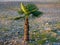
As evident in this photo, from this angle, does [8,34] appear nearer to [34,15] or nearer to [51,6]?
[34,15]

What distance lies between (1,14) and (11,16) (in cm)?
27

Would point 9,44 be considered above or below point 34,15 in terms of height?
below

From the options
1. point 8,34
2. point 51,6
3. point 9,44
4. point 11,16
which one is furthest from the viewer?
point 51,6

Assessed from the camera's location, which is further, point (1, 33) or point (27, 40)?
point (1, 33)

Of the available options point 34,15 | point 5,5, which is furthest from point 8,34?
point 5,5

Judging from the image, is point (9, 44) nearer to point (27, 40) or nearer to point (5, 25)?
point (27, 40)

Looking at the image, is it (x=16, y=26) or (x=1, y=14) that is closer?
(x=16, y=26)

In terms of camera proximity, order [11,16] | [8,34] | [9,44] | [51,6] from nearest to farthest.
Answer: [9,44]
[8,34]
[11,16]
[51,6]

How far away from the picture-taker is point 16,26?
4.00 meters

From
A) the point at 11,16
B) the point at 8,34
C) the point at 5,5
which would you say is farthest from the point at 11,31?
the point at 5,5

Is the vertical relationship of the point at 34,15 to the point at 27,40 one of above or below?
above

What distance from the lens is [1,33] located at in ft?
12.0

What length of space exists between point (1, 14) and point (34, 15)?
1.56 m

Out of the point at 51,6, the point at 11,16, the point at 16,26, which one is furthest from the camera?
the point at 51,6
